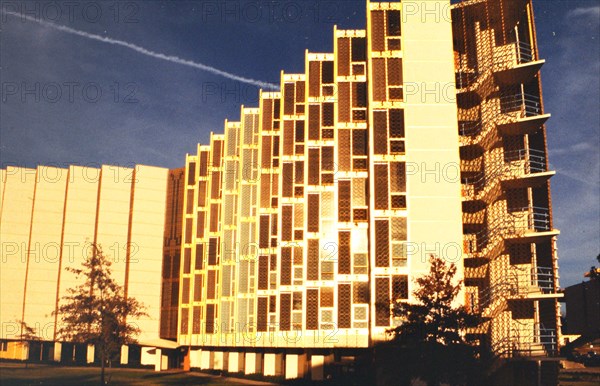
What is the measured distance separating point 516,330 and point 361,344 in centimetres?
1140

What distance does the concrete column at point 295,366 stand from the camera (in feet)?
186

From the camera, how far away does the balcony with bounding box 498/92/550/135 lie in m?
46.1

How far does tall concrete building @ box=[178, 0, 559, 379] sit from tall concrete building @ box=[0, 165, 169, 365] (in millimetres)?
23449

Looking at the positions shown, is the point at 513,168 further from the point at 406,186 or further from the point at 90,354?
the point at 90,354

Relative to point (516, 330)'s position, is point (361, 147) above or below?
above

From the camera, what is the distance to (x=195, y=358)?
7100cm

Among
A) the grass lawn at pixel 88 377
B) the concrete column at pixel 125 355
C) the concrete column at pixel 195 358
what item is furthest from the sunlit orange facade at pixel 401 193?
the concrete column at pixel 125 355

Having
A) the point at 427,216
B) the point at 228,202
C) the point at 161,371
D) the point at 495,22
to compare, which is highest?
the point at 495,22

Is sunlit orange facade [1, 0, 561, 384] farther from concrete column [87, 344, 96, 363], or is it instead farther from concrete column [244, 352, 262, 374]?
concrete column [87, 344, 96, 363]

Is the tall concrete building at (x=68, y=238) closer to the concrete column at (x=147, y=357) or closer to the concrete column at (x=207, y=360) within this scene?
the concrete column at (x=147, y=357)

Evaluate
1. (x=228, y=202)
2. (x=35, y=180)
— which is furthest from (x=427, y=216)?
(x=35, y=180)

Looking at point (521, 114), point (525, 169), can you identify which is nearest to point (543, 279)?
point (525, 169)

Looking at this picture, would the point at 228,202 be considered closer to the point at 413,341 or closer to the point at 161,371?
the point at 161,371

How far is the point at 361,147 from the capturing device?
5297cm
